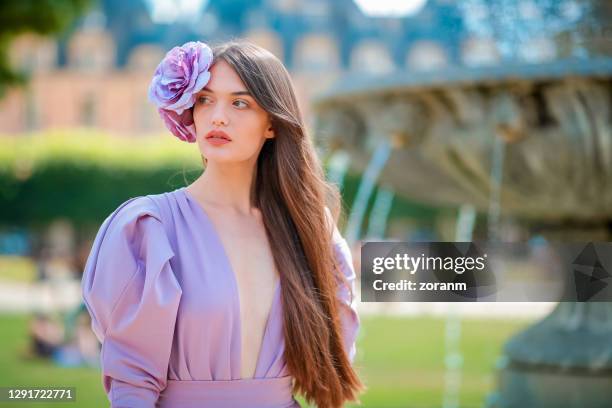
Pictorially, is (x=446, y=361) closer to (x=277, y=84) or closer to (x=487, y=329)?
(x=487, y=329)

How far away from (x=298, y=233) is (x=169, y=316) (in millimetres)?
419

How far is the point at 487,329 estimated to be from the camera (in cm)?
1348

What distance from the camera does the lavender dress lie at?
202cm

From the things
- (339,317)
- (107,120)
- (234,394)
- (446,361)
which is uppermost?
(107,120)

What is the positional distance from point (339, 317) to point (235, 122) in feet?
1.77

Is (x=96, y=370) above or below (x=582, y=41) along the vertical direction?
below

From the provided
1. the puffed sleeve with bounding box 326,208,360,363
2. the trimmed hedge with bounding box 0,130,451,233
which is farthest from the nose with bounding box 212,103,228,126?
the trimmed hedge with bounding box 0,130,451,233

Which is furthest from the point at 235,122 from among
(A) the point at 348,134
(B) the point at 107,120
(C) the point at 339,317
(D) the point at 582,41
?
(B) the point at 107,120

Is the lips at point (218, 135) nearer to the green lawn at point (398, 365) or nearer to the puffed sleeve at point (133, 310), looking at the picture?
the puffed sleeve at point (133, 310)

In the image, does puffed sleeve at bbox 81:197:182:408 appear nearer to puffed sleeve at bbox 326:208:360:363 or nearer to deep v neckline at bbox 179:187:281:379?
deep v neckline at bbox 179:187:281:379

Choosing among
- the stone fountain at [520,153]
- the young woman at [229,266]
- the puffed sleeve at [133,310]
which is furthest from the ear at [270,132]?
the stone fountain at [520,153]

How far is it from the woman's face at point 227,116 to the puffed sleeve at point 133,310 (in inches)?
10.8

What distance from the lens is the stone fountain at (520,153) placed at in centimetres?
413

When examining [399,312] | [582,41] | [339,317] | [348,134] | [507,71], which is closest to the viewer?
[339,317]
